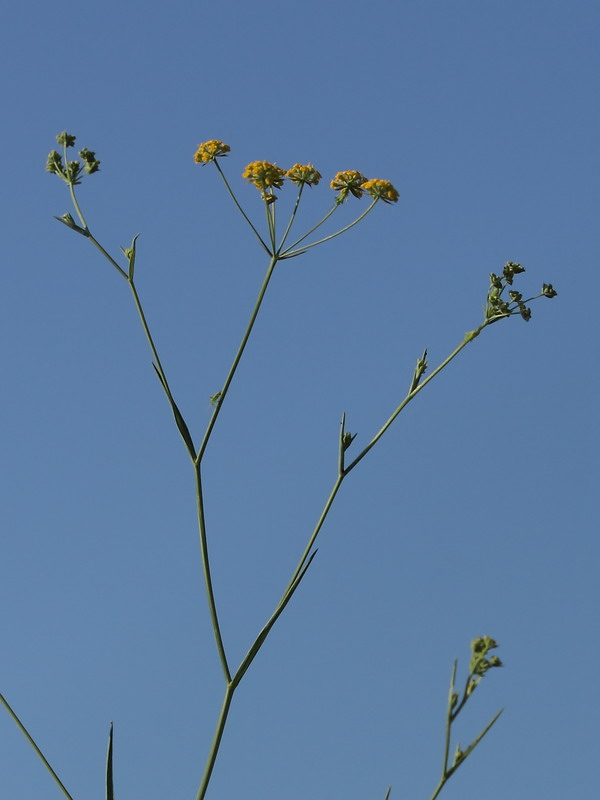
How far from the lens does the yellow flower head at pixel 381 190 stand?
5730 millimetres

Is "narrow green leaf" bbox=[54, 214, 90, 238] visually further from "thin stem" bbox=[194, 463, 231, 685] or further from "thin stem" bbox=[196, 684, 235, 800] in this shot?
"thin stem" bbox=[196, 684, 235, 800]

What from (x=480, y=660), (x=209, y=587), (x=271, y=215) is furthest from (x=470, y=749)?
(x=271, y=215)

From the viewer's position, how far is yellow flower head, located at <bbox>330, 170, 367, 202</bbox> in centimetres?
578

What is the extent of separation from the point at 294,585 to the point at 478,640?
0.88m

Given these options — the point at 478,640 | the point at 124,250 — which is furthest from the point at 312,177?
the point at 478,640

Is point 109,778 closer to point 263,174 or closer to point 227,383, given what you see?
point 227,383

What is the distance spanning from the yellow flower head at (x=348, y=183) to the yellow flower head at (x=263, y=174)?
35 centimetres

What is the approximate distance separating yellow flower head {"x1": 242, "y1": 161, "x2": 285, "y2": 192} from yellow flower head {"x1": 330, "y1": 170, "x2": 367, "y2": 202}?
0.35 meters

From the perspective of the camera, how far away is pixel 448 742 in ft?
12.7

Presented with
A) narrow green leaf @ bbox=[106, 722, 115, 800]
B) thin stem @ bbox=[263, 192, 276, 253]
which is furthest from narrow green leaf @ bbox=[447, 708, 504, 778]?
thin stem @ bbox=[263, 192, 276, 253]

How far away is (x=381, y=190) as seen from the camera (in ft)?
18.8

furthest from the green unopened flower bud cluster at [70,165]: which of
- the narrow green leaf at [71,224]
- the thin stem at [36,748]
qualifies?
the thin stem at [36,748]

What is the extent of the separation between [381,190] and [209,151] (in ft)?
2.94

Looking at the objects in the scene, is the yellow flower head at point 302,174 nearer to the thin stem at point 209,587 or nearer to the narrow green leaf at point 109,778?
the thin stem at point 209,587
